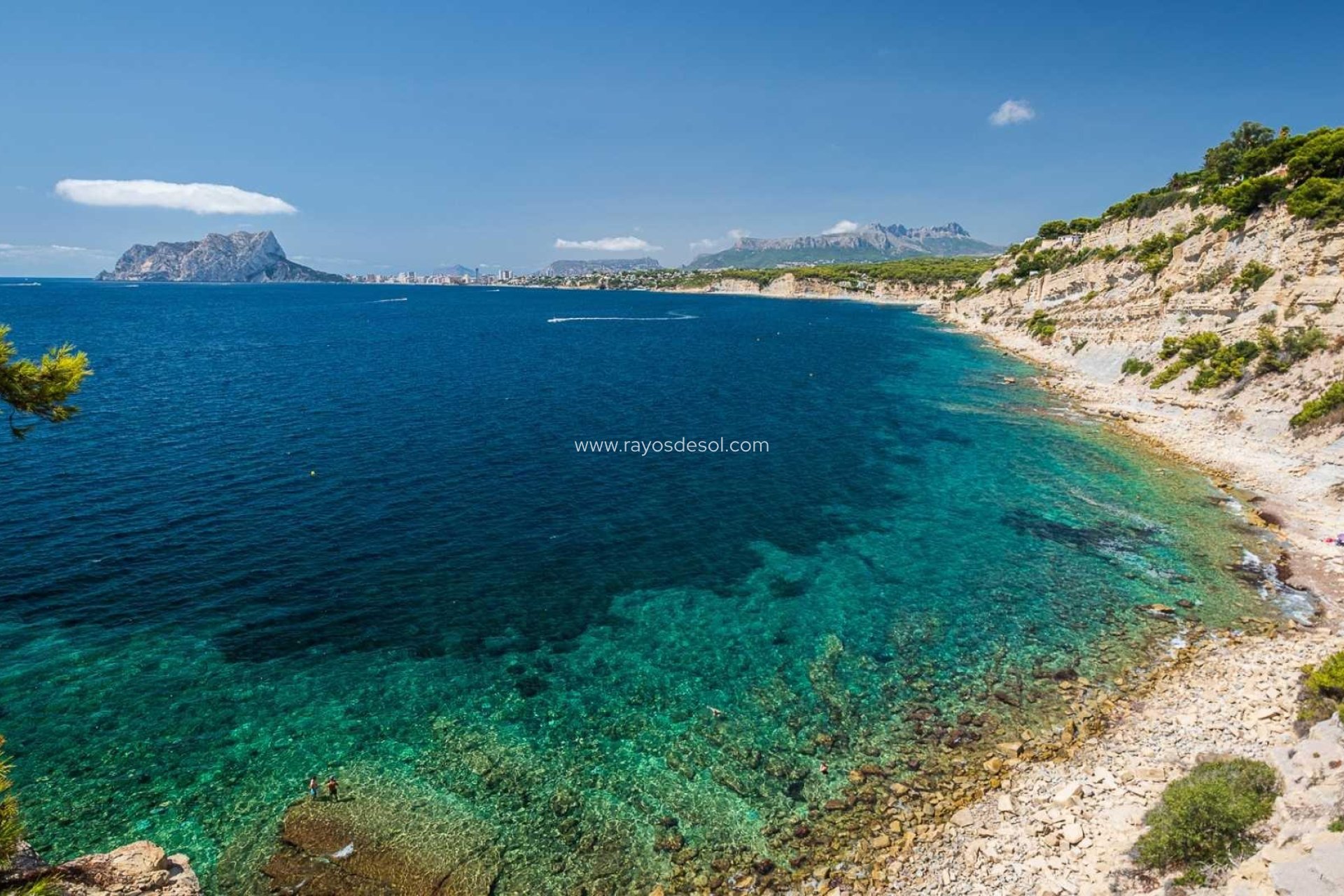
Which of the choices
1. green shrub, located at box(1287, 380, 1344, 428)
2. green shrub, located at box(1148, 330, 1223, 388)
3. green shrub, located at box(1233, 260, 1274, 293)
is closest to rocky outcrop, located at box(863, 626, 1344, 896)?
green shrub, located at box(1287, 380, 1344, 428)

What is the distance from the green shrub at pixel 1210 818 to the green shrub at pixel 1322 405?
47.1 metres

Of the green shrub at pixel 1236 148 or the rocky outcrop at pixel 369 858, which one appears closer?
the rocky outcrop at pixel 369 858

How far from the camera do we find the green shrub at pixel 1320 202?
61.8m

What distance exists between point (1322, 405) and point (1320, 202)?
3130 cm

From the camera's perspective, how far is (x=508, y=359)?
112m

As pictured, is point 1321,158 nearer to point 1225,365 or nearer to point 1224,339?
point 1224,339

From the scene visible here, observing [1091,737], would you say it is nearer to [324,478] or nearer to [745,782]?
[745,782]

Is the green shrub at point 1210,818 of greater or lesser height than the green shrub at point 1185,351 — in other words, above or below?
below

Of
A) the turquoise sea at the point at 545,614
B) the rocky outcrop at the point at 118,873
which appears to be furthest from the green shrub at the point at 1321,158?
the rocky outcrop at the point at 118,873

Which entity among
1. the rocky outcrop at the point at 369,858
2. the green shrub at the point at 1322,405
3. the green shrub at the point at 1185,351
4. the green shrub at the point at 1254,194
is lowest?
the rocky outcrop at the point at 369,858

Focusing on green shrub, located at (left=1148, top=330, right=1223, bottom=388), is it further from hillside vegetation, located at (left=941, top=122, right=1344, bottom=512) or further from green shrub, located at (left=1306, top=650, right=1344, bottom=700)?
green shrub, located at (left=1306, top=650, right=1344, bottom=700)

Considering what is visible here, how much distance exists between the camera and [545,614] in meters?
32.3

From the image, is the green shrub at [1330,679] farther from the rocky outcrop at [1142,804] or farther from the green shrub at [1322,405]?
the green shrub at [1322,405]

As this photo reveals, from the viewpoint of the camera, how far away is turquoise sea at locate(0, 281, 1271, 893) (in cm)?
2114
